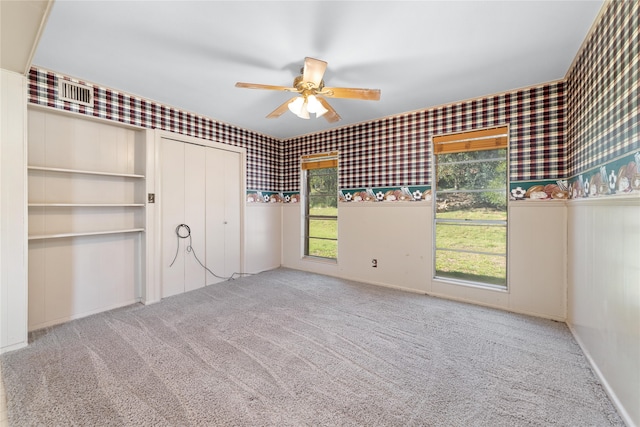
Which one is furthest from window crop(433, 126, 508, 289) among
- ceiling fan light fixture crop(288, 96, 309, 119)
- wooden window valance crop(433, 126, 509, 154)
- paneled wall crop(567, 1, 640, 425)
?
A: ceiling fan light fixture crop(288, 96, 309, 119)

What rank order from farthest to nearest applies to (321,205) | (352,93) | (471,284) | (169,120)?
(321,205) < (169,120) < (471,284) < (352,93)

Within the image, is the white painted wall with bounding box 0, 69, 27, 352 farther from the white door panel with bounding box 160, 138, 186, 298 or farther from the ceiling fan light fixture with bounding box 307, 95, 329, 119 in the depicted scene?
the ceiling fan light fixture with bounding box 307, 95, 329, 119

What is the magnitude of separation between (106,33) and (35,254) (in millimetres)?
2123

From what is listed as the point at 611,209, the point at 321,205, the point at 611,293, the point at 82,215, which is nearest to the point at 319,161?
the point at 321,205

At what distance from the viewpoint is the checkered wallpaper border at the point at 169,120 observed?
8.04ft

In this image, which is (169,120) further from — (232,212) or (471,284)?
(471,284)

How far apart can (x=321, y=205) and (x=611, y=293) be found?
359 centimetres

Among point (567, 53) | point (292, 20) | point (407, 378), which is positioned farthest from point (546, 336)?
point (292, 20)

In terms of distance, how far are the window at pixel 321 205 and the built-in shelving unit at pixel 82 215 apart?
8.35ft

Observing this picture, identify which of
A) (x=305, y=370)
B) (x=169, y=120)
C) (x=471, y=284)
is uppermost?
(x=169, y=120)

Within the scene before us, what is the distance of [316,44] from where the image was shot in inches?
79.2

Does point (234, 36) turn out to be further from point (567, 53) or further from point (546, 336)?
point (546, 336)

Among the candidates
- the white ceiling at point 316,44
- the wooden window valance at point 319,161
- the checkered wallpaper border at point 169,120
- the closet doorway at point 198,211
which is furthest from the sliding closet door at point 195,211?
the wooden window valance at point 319,161

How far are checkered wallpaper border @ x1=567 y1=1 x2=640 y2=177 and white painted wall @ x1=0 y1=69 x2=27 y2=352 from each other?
163 inches
